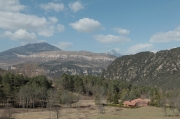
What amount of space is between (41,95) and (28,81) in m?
24.0

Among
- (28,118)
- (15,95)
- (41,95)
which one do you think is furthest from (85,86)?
(28,118)

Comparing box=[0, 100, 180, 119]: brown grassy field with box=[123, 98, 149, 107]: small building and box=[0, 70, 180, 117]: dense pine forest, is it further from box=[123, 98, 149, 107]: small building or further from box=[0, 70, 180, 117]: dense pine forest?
box=[123, 98, 149, 107]: small building

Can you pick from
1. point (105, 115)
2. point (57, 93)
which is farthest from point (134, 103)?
point (105, 115)

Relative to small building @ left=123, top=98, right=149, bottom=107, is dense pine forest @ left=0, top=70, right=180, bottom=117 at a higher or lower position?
higher

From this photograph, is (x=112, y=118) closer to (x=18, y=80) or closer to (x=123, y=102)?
(x=123, y=102)

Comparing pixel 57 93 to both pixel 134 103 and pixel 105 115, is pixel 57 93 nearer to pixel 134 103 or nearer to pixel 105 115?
pixel 134 103

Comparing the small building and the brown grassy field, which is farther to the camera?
the small building

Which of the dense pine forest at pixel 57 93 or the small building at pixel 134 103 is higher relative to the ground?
the dense pine forest at pixel 57 93

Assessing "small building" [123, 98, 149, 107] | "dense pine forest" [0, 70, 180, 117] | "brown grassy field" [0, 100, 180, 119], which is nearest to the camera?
"brown grassy field" [0, 100, 180, 119]

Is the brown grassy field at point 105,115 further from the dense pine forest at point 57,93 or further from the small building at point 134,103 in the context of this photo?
the small building at point 134,103

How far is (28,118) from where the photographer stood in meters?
73.1

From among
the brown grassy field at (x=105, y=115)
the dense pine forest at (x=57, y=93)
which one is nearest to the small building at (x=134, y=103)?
the dense pine forest at (x=57, y=93)

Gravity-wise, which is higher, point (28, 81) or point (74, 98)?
point (28, 81)

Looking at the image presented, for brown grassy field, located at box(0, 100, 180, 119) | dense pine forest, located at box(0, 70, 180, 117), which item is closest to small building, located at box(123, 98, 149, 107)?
dense pine forest, located at box(0, 70, 180, 117)
